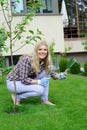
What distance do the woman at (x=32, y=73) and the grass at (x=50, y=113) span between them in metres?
0.28

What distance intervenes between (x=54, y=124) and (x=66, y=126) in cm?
20

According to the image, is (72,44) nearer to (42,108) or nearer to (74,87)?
(74,87)

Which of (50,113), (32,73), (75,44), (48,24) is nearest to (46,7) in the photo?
(48,24)

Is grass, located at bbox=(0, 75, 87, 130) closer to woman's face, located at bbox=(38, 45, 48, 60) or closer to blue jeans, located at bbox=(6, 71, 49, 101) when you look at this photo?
blue jeans, located at bbox=(6, 71, 49, 101)

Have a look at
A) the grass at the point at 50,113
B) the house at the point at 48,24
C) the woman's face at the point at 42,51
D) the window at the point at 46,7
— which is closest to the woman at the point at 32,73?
the woman's face at the point at 42,51

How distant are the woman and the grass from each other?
28 cm

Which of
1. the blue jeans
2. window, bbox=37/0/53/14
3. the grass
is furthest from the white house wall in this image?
the blue jeans

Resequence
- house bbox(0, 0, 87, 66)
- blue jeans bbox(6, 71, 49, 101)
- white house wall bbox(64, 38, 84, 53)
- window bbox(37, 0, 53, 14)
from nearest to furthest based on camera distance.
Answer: blue jeans bbox(6, 71, 49, 101) → house bbox(0, 0, 87, 66) → window bbox(37, 0, 53, 14) → white house wall bbox(64, 38, 84, 53)

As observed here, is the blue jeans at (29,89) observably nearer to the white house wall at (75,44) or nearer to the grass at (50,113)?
the grass at (50,113)

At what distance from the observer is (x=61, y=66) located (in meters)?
15.7

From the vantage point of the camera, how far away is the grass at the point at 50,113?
6.03 m

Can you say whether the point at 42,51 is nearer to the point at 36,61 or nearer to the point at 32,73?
the point at 36,61

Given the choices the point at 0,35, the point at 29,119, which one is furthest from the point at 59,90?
the point at 29,119

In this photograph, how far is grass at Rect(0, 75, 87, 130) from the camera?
19.8 ft
